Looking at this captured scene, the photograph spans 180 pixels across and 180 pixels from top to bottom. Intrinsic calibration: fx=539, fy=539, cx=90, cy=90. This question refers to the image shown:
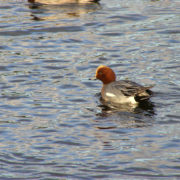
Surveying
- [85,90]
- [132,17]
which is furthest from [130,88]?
[132,17]

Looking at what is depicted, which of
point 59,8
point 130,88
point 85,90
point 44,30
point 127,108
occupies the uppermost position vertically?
point 59,8

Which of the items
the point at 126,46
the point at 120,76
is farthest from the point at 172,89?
the point at 126,46

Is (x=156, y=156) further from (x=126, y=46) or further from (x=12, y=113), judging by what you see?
(x=126, y=46)

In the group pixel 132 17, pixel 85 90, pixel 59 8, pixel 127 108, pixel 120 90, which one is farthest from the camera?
pixel 59 8

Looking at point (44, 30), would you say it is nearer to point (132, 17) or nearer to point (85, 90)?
point (132, 17)

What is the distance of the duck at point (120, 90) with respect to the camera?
38.8 feet

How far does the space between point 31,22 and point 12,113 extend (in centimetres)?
737

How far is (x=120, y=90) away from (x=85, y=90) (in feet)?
3.16

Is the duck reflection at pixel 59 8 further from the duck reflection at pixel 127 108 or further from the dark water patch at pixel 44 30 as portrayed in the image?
the duck reflection at pixel 127 108

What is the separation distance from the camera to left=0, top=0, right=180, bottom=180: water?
29.0 ft

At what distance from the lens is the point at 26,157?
9.09 meters

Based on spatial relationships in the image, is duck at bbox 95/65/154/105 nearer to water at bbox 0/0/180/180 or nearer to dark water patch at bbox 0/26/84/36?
water at bbox 0/0/180/180

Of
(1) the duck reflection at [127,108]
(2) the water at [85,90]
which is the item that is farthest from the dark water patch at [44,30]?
(1) the duck reflection at [127,108]

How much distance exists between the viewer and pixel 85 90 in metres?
12.7
